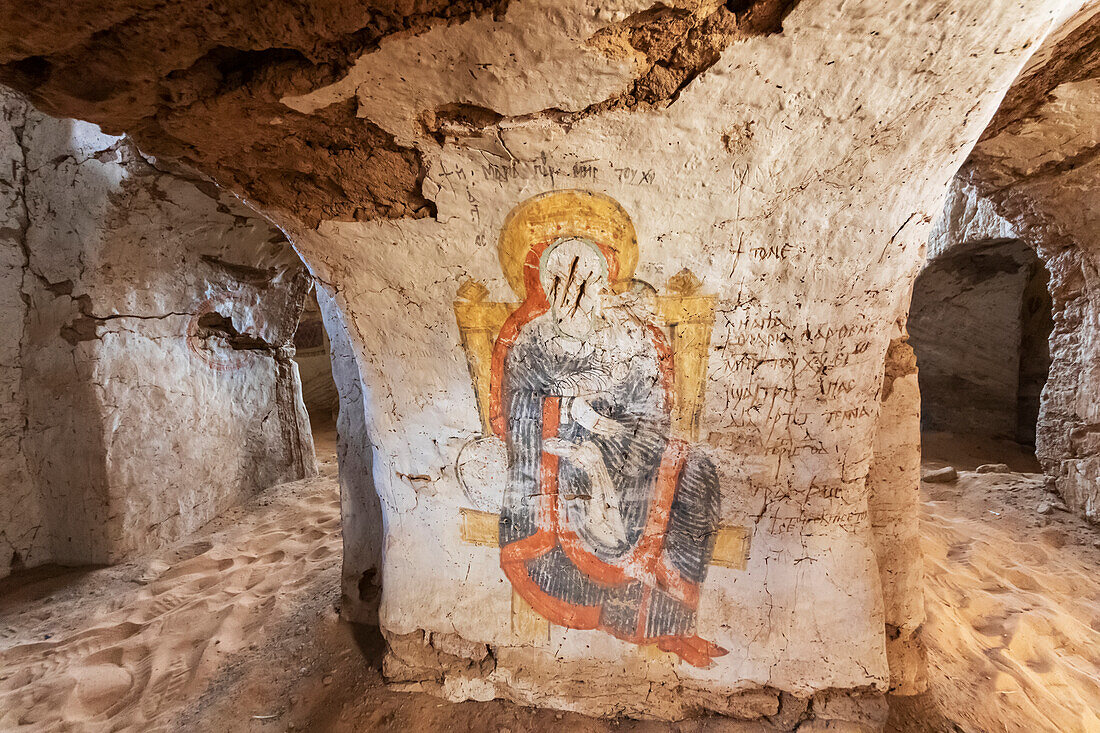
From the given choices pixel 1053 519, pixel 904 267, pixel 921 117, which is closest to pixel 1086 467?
pixel 1053 519

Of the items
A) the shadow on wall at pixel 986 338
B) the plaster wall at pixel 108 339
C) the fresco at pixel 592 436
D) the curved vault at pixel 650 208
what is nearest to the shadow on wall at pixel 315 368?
the plaster wall at pixel 108 339

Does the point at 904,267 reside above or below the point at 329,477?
above

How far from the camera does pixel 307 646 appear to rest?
227cm

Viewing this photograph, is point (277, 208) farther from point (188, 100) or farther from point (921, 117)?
point (921, 117)

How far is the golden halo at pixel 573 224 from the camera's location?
144 cm

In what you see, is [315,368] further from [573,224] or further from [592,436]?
[573,224]

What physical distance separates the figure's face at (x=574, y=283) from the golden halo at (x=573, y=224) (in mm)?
39

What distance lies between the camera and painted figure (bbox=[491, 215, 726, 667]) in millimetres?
1562

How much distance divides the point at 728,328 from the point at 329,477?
14.4 ft

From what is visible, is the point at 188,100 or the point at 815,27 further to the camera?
the point at 188,100

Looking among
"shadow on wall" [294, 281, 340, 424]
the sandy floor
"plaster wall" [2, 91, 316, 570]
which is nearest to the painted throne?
the sandy floor

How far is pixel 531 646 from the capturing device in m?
1.87

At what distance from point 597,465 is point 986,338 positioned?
6581 millimetres

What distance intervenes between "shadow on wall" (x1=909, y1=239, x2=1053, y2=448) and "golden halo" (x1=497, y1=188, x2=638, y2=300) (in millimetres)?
5523
